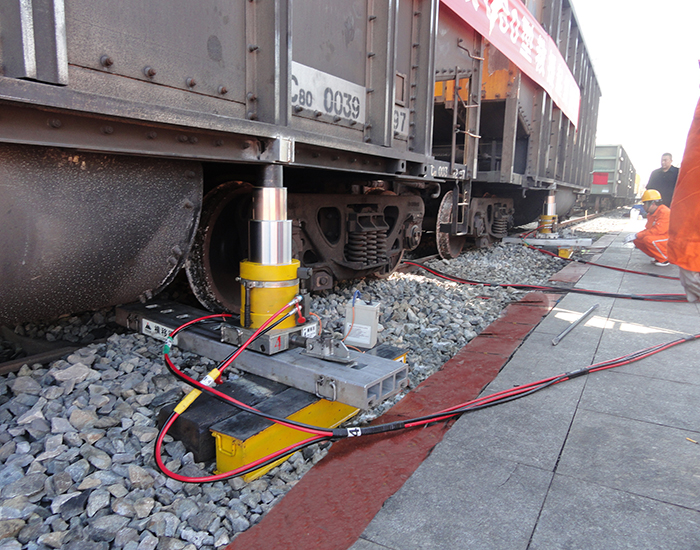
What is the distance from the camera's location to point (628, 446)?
2.13 metres

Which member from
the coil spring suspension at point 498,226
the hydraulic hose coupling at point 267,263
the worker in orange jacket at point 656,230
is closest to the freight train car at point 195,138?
the hydraulic hose coupling at point 267,263

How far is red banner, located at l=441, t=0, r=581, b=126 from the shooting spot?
596 centimetres

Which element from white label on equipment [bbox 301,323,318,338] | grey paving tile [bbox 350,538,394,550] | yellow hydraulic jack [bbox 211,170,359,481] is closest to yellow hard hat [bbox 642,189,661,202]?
white label on equipment [bbox 301,323,318,338]

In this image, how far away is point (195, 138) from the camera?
7.49 feet

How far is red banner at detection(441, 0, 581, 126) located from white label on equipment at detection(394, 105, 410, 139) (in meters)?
1.65

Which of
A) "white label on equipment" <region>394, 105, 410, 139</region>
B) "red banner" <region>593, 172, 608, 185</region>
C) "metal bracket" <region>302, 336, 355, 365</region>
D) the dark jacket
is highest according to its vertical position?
"red banner" <region>593, 172, 608, 185</region>

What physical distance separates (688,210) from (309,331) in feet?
7.57

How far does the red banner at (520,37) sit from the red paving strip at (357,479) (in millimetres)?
4263

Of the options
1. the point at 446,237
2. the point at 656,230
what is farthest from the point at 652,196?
the point at 446,237

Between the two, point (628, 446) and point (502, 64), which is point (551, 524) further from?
point (502, 64)

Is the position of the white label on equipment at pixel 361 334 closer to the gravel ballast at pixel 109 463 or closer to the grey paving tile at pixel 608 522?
the gravel ballast at pixel 109 463

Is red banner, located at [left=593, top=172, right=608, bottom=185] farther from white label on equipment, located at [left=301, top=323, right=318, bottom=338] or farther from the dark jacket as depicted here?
white label on equipment, located at [left=301, top=323, right=318, bottom=338]

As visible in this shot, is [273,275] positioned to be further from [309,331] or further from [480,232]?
[480,232]

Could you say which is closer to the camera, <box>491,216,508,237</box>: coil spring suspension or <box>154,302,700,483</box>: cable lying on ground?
<box>154,302,700,483</box>: cable lying on ground
